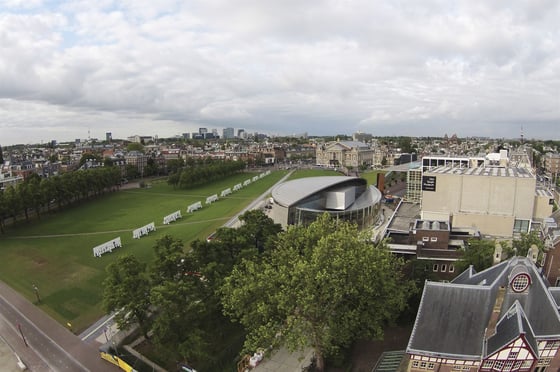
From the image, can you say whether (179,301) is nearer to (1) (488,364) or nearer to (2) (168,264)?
(2) (168,264)

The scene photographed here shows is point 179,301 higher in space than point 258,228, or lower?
lower

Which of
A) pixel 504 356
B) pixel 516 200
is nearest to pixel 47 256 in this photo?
pixel 504 356

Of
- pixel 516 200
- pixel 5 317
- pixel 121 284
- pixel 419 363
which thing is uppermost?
pixel 516 200

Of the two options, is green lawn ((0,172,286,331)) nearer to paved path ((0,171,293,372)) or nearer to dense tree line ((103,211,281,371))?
paved path ((0,171,293,372))

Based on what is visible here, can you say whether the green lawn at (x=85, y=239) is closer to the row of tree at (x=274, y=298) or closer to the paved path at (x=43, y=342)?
the paved path at (x=43, y=342)

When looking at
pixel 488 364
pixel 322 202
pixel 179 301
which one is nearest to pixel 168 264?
pixel 179 301

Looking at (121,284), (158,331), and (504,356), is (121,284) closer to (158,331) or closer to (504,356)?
(158,331)

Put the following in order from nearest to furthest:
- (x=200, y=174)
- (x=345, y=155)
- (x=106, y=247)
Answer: (x=106, y=247) → (x=200, y=174) → (x=345, y=155)

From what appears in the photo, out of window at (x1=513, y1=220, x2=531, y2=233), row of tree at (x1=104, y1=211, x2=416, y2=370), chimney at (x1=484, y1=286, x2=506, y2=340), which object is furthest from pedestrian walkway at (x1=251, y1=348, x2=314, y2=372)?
window at (x1=513, y1=220, x2=531, y2=233)
